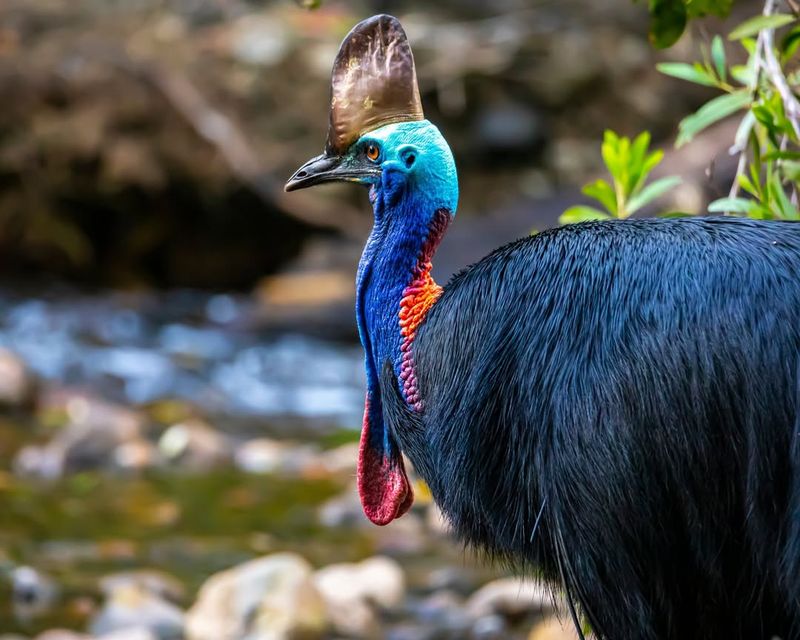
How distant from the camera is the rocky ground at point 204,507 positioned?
13.5 ft

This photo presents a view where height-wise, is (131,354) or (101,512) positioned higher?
(131,354)

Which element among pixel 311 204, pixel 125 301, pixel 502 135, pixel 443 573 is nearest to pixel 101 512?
pixel 443 573

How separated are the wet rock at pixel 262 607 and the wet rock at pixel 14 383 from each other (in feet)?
9.43

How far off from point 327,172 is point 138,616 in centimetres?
222

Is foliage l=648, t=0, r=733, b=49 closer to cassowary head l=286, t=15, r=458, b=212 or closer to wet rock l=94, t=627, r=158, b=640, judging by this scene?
cassowary head l=286, t=15, r=458, b=212

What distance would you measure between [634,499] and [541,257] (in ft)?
1.45

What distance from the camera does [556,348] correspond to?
201cm

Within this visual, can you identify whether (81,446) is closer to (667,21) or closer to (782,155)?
(667,21)

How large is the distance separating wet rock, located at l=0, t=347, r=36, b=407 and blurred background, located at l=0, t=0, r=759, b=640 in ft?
0.06

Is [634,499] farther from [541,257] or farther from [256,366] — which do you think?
[256,366]

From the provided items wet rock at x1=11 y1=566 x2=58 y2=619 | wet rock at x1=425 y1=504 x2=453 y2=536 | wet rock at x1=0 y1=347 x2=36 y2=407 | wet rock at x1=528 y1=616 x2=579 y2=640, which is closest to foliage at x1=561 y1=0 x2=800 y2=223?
wet rock at x1=528 y1=616 x2=579 y2=640

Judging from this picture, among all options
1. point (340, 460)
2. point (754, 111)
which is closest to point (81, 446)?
point (340, 460)

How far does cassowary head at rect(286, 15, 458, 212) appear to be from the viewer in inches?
90.0

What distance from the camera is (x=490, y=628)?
4.19 m
